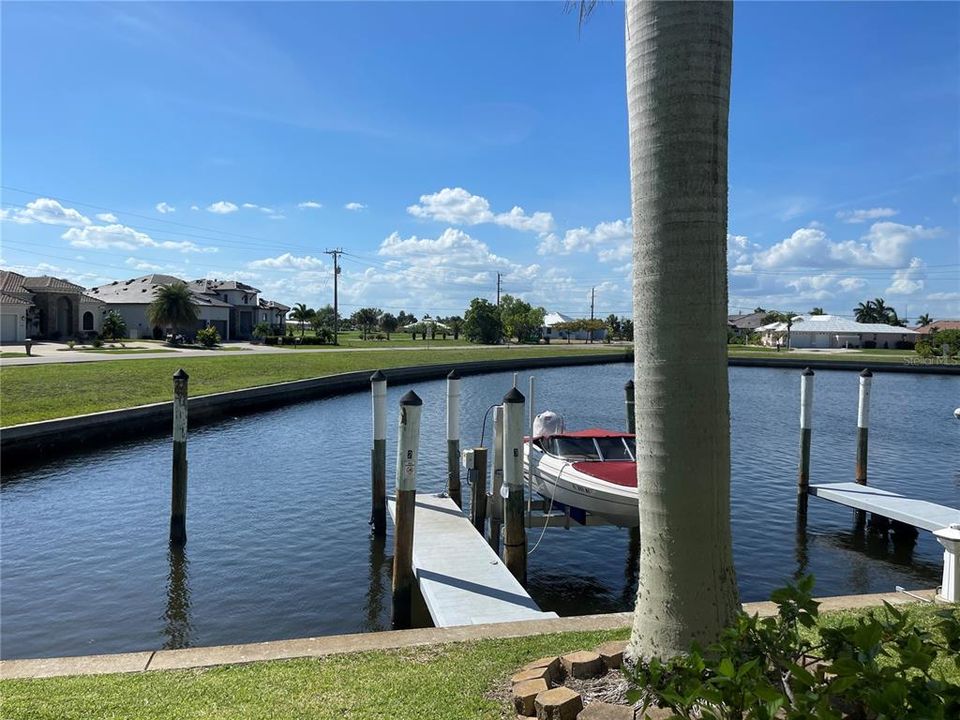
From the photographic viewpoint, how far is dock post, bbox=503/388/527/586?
9953mm

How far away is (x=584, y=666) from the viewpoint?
4434mm

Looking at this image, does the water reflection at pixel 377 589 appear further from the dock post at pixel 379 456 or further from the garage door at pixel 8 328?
the garage door at pixel 8 328

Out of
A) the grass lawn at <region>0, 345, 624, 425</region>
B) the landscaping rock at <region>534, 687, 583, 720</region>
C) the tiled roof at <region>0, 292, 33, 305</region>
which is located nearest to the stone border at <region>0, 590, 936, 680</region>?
the landscaping rock at <region>534, 687, 583, 720</region>

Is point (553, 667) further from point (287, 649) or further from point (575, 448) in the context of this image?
point (575, 448)

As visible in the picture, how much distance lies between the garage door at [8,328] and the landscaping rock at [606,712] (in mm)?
59725

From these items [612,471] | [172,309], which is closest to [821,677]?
[612,471]

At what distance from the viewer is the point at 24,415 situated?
19.4 m

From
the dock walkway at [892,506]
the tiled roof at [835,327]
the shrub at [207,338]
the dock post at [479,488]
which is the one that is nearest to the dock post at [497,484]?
the dock post at [479,488]

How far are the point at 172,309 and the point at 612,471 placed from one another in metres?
56.3

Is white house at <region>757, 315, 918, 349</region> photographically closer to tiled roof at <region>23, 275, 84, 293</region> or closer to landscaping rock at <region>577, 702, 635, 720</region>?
tiled roof at <region>23, 275, 84, 293</region>

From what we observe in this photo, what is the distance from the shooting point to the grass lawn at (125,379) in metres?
21.4

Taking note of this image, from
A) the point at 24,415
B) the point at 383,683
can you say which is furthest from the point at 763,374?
the point at 383,683

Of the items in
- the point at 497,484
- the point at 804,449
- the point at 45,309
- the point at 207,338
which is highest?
the point at 45,309

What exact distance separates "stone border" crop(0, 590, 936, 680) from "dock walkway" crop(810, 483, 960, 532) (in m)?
6.56
